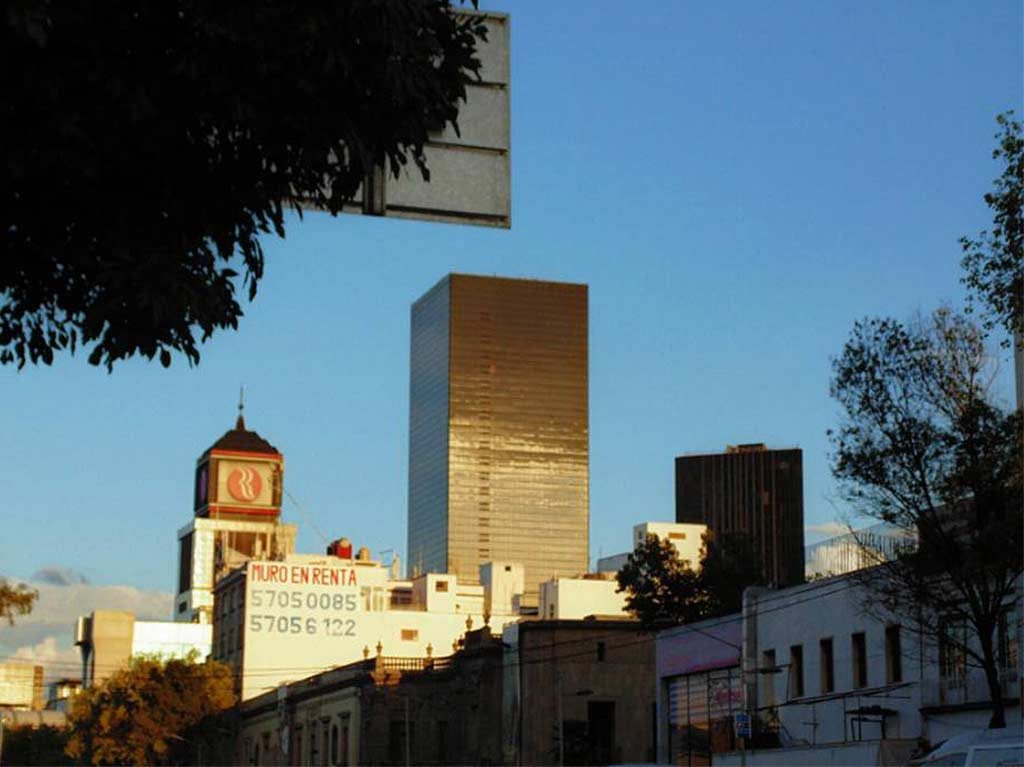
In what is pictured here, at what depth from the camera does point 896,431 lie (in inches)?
1545

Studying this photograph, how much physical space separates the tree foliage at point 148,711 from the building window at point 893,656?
189 ft

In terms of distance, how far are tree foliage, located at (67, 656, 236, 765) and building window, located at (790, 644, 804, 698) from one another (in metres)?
51.6

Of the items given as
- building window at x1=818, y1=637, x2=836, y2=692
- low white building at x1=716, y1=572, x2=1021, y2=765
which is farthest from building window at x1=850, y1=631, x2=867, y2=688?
building window at x1=818, y1=637, x2=836, y2=692

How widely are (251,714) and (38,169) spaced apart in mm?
105674

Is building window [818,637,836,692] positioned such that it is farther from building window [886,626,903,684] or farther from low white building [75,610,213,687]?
low white building [75,610,213,687]

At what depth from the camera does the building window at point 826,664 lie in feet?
170

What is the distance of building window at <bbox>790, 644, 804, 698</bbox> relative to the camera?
176ft

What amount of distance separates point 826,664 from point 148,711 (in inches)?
2143

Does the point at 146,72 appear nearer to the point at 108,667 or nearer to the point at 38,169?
the point at 38,169

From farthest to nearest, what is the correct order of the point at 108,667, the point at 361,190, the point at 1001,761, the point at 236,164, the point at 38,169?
the point at 108,667 → the point at 1001,761 → the point at 361,190 → the point at 236,164 → the point at 38,169

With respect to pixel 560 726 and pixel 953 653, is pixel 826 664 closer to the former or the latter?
pixel 953 653

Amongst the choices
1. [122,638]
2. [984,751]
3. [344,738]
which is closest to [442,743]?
[344,738]

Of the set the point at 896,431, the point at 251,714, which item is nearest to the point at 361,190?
the point at 896,431

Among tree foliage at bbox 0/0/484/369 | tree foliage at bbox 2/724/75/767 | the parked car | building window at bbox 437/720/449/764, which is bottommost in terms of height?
tree foliage at bbox 2/724/75/767
